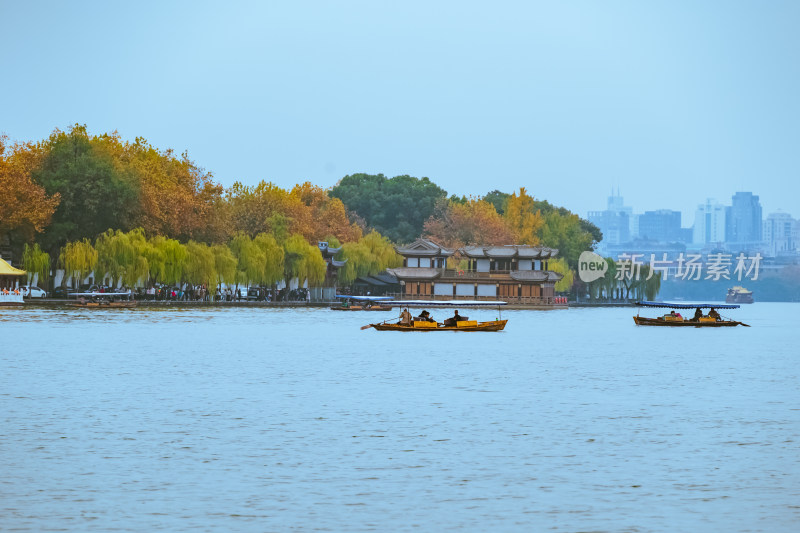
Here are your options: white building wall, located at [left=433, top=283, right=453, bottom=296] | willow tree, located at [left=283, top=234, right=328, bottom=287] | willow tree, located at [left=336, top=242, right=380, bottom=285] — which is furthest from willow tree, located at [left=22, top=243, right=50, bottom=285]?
white building wall, located at [left=433, top=283, right=453, bottom=296]

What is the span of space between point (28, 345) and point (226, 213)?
54978 mm

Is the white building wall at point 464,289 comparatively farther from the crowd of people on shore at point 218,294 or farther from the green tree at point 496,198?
the green tree at point 496,198

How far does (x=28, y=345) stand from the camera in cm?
5238

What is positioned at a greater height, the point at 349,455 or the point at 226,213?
the point at 226,213

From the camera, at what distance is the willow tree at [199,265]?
294 feet

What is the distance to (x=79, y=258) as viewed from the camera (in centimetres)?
8300

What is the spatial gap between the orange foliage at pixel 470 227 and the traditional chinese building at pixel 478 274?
20614mm

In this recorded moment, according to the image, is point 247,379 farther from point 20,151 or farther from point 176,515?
point 20,151

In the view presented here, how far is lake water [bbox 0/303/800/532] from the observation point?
17359 mm

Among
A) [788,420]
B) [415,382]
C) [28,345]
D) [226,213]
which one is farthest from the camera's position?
[226,213]

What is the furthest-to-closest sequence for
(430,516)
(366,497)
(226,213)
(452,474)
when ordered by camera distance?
(226,213)
(452,474)
(366,497)
(430,516)

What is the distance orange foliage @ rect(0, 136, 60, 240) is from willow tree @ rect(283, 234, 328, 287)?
23001 millimetres

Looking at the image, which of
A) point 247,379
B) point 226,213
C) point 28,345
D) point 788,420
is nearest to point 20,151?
point 226,213

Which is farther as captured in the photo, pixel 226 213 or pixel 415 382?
pixel 226 213
